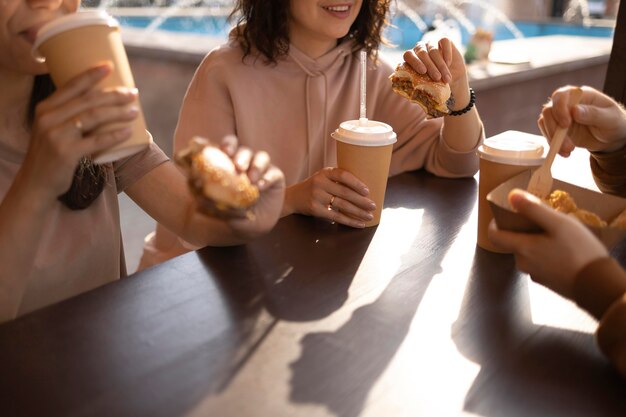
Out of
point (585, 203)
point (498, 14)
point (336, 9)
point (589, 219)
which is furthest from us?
point (498, 14)

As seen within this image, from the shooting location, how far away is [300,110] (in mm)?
1495

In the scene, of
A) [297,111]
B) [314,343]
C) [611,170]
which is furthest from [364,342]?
[297,111]

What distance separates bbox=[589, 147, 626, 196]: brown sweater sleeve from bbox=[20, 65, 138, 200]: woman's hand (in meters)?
0.85

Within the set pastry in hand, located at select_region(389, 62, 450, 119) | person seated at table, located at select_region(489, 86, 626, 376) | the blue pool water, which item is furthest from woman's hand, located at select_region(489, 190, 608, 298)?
the blue pool water

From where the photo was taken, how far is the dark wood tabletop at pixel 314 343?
0.63 m

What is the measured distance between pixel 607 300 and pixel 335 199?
0.49m

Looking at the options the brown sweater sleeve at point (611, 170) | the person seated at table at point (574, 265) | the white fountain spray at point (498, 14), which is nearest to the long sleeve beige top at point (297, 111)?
the brown sweater sleeve at point (611, 170)

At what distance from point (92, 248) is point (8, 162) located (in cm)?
19

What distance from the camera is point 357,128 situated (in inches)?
42.5

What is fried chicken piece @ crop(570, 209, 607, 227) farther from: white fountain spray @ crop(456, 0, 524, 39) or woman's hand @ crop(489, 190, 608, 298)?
white fountain spray @ crop(456, 0, 524, 39)

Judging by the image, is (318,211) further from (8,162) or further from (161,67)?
(161,67)

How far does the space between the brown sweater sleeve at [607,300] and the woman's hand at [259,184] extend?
0.39m

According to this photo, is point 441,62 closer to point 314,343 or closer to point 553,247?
point 553,247

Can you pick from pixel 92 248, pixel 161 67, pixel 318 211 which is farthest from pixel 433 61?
pixel 161 67
